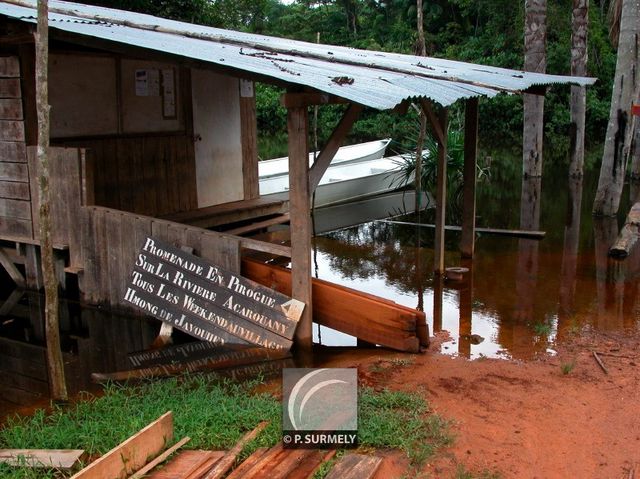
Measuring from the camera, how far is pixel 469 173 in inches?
376

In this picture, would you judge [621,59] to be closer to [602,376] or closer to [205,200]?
[205,200]

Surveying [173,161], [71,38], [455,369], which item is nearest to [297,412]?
[455,369]

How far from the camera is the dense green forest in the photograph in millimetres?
24531

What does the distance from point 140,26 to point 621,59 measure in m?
8.10

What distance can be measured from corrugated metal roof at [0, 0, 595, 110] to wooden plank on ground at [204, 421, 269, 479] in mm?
2411

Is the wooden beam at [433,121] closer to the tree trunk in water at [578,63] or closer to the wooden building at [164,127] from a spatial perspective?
the wooden building at [164,127]

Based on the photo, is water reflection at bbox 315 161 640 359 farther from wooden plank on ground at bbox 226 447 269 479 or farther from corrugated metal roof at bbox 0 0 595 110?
wooden plank on ground at bbox 226 447 269 479

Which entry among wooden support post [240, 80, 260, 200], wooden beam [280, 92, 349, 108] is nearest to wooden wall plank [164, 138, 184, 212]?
wooden support post [240, 80, 260, 200]

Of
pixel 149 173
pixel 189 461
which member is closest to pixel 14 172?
pixel 149 173

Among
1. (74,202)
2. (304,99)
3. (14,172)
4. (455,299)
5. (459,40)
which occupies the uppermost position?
(459,40)

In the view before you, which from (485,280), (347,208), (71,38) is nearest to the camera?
(71,38)

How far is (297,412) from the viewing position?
4.43 m

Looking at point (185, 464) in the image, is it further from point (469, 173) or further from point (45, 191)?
point (469, 173)

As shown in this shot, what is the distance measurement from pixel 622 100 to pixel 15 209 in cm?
964
